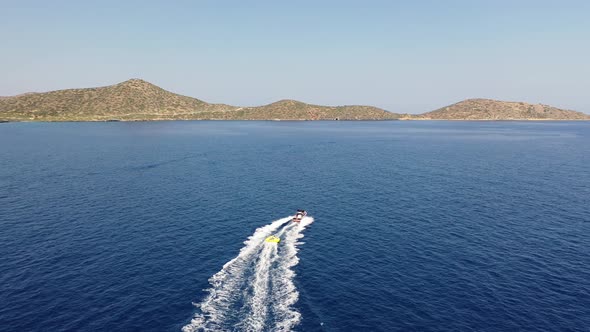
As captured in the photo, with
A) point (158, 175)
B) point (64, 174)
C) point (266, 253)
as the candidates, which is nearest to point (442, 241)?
point (266, 253)

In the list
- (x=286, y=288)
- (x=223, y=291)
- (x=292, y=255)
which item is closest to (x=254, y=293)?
(x=223, y=291)

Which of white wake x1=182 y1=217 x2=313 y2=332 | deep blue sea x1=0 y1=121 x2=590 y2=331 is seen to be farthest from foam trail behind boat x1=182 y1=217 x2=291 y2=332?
deep blue sea x1=0 y1=121 x2=590 y2=331

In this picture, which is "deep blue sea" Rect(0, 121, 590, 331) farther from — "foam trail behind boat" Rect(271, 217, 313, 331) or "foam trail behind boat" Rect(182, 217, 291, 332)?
"foam trail behind boat" Rect(271, 217, 313, 331)

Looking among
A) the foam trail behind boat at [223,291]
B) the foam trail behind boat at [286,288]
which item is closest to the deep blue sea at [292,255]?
the foam trail behind boat at [223,291]

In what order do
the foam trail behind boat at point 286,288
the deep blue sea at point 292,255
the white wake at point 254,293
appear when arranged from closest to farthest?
the white wake at point 254,293, the foam trail behind boat at point 286,288, the deep blue sea at point 292,255

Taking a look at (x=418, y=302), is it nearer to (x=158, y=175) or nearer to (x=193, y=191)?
(x=193, y=191)

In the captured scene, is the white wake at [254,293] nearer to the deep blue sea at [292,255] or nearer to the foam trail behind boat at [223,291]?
the foam trail behind boat at [223,291]
